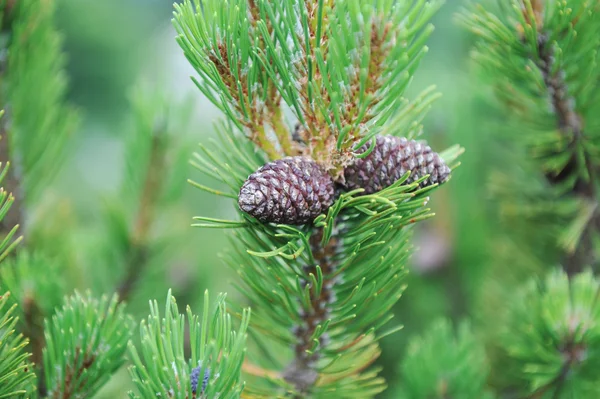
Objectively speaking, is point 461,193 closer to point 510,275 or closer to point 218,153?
point 510,275

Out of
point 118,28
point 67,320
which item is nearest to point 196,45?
point 67,320

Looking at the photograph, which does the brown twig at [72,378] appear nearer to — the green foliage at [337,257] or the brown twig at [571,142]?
the green foliage at [337,257]

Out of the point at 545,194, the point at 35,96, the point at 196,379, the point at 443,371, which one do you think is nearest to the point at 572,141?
the point at 545,194

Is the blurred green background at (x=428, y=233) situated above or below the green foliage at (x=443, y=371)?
above

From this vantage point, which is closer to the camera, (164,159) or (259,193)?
(259,193)

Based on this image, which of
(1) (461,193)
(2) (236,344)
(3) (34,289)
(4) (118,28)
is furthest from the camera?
(4) (118,28)

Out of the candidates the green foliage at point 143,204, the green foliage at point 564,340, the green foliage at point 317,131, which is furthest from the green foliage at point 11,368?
the green foliage at point 564,340

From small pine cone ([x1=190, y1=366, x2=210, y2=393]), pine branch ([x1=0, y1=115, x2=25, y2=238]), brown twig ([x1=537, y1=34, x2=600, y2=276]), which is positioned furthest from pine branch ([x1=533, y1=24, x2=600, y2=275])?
pine branch ([x1=0, y1=115, x2=25, y2=238])
